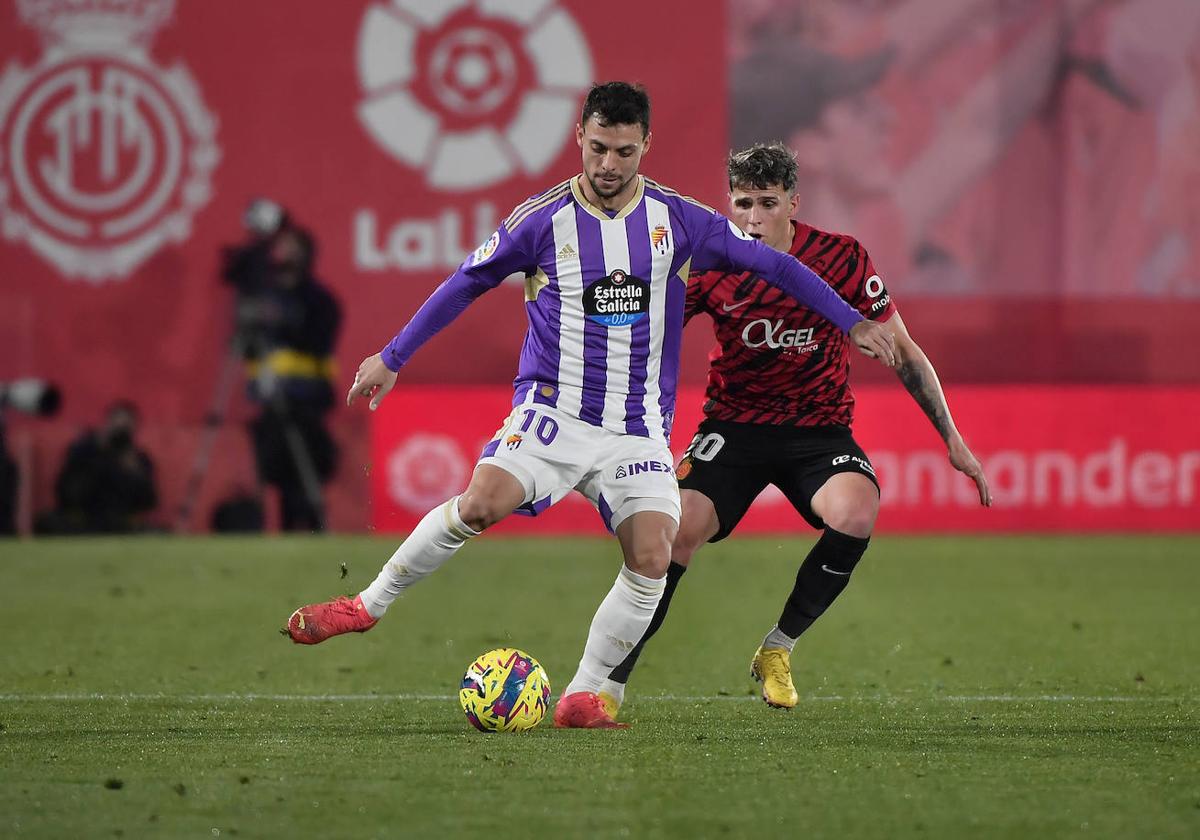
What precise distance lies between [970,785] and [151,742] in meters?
2.39

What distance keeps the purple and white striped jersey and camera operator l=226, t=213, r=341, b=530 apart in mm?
10157

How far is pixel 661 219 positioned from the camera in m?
6.03

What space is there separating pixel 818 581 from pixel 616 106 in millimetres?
1932

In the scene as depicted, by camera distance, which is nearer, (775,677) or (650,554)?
(650,554)

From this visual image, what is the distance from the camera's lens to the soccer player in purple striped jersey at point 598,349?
5.88 meters

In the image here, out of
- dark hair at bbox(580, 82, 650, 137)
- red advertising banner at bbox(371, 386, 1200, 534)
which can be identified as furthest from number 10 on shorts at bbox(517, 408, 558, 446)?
red advertising banner at bbox(371, 386, 1200, 534)

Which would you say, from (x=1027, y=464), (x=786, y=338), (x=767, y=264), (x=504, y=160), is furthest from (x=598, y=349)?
(x=504, y=160)

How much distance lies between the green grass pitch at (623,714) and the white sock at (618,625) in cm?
23

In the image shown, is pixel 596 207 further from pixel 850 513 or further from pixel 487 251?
pixel 850 513

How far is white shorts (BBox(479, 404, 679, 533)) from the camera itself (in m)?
5.92

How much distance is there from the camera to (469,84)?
16.6 meters

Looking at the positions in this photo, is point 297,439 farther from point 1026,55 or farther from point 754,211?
point 754,211

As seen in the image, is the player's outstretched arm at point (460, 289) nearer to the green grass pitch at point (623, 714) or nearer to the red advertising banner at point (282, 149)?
the green grass pitch at point (623, 714)

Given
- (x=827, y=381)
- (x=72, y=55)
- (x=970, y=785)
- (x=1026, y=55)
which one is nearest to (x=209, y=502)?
(x=72, y=55)
